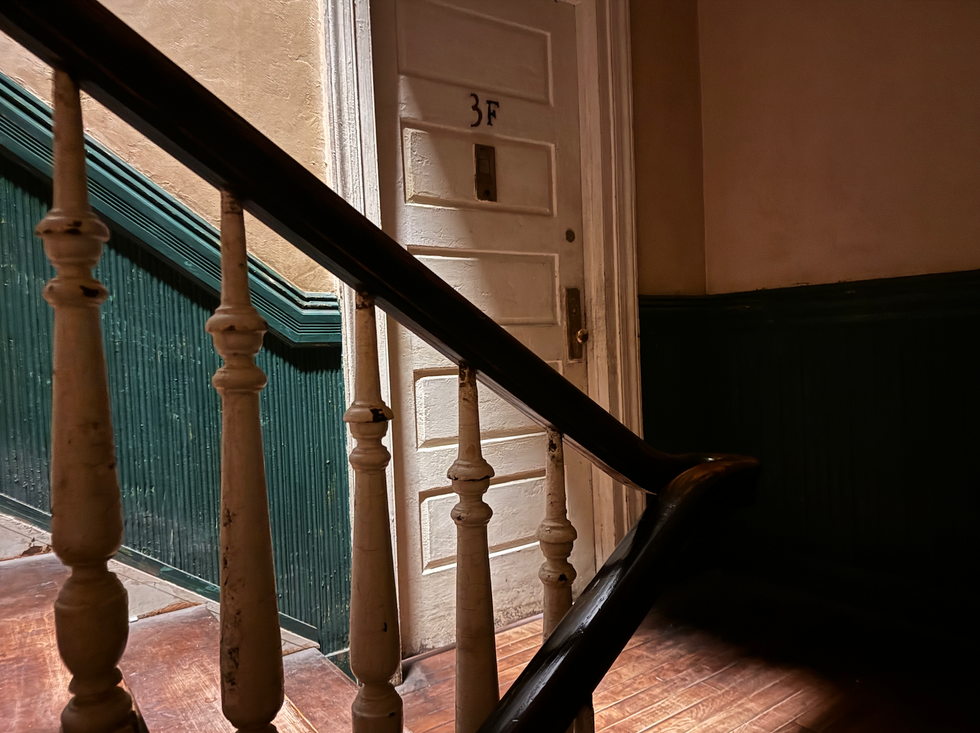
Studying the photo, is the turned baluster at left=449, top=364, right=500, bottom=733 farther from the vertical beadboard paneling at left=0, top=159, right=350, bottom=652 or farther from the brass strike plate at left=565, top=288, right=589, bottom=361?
the brass strike plate at left=565, top=288, right=589, bottom=361

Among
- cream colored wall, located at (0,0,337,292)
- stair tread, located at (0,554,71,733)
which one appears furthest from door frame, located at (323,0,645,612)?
stair tread, located at (0,554,71,733)

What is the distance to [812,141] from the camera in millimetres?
2363

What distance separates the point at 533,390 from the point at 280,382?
1.20 metres

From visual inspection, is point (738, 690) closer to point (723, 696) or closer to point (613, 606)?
point (723, 696)

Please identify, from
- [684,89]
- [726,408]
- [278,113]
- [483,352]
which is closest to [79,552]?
[483,352]

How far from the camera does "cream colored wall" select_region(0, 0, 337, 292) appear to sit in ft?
5.31

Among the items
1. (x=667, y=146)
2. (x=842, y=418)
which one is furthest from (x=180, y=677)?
(x=667, y=146)

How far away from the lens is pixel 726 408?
2.69 meters

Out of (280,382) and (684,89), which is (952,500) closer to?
(684,89)

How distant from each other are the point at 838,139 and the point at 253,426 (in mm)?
2406

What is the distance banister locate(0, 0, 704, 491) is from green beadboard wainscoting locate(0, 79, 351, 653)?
3.84 feet

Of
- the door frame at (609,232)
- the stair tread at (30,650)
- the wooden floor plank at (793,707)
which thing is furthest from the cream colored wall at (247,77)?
the wooden floor plank at (793,707)

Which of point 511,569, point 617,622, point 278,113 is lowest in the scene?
point 511,569

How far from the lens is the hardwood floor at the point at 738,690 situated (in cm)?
162
